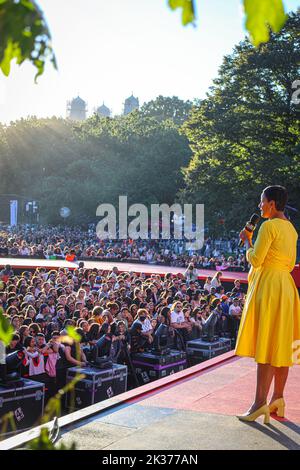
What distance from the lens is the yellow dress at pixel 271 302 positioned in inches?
192

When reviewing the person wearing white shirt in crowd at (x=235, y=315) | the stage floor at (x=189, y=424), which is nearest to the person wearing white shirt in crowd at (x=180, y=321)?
the person wearing white shirt in crowd at (x=235, y=315)

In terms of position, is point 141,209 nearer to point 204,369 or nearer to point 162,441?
point 204,369

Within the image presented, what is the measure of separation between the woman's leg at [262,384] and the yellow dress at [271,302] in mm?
78

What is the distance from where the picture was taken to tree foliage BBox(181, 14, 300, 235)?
1133 inches

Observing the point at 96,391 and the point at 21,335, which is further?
the point at 21,335

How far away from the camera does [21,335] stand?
9.25m

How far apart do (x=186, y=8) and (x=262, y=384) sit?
412 cm

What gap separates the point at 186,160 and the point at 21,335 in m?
40.2

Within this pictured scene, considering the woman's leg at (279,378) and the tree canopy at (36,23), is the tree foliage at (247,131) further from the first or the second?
the tree canopy at (36,23)

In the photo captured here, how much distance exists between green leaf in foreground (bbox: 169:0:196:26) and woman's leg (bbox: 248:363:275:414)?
4.05 metres

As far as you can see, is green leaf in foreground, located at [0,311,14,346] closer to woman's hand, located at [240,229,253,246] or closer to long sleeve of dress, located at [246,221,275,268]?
long sleeve of dress, located at [246,221,275,268]

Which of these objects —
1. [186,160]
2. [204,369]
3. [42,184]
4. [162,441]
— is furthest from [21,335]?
[42,184]

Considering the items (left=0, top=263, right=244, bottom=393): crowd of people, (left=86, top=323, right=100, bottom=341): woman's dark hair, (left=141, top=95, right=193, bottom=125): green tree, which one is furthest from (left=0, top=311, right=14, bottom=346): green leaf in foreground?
(left=141, top=95, right=193, bottom=125): green tree

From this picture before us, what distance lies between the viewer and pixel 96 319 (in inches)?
436
